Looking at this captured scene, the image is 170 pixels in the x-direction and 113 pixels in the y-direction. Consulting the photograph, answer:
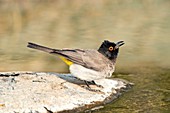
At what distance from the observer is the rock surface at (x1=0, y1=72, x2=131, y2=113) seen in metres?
8.73

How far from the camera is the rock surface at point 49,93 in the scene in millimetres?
8734

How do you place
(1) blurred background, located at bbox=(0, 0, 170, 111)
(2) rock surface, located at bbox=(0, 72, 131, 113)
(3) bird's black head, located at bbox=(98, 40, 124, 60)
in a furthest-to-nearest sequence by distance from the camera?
(1) blurred background, located at bbox=(0, 0, 170, 111)
(3) bird's black head, located at bbox=(98, 40, 124, 60)
(2) rock surface, located at bbox=(0, 72, 131, 113)

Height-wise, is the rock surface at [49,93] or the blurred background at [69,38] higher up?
the blurred background at [69,38]

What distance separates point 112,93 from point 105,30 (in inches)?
643

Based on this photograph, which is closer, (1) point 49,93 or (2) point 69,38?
(1) point 49,93

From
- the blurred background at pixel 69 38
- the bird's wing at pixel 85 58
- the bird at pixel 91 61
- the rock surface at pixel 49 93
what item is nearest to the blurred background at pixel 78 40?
the blurred background at pixel 69 38

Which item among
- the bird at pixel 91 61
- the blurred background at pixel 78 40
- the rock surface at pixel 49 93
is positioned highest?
the blurred background at pixel 78 40

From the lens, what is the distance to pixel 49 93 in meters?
9.35

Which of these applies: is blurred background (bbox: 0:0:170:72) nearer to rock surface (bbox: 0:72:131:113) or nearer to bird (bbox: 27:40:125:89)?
rock surface (bbox: 0:72:131:113)

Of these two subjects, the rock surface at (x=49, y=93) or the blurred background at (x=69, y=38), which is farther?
the blurred background at (x=69, y=38)

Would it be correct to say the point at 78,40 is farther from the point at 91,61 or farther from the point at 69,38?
the point at 91,61

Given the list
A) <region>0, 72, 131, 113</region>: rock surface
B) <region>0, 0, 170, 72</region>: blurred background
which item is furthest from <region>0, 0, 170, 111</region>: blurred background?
<region>0, 72, 131, 113</region>: rock surface

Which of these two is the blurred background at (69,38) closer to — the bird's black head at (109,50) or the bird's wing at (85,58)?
the bird's black head at (109,50)

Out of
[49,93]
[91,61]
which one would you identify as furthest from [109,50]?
[49,93]
